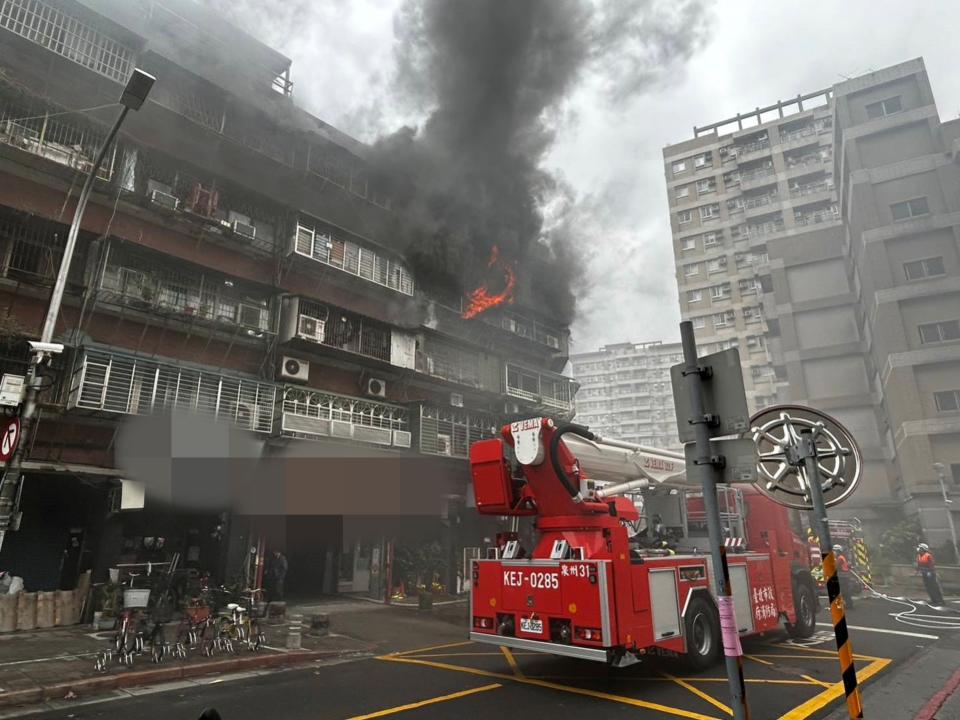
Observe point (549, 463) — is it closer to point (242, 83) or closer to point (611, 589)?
point (611, 589)

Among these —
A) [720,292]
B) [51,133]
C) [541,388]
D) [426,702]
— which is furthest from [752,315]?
[426,702]

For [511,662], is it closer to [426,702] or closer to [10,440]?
[426,702]

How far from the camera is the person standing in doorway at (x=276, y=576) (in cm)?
1725

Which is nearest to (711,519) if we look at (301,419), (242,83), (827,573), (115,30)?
(827,573)

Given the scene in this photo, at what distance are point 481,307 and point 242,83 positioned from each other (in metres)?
12.8

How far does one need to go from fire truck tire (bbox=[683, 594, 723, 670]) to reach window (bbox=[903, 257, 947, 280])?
119 ft

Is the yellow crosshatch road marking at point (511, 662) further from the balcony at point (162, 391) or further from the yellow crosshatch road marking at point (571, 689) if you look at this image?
the balcony at point (162, 391)

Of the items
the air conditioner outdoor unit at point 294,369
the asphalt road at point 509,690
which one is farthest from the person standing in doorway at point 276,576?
the asphalt road at point 509,690

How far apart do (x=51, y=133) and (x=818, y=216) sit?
57.9 m

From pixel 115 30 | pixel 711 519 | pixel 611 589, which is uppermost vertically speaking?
pixel 115 30

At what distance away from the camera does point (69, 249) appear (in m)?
11.0

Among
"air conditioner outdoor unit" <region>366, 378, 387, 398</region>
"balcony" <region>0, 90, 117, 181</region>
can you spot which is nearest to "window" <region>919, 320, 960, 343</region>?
"air conditioner outdoor unit" <region>366, 378, 387, 398</region>

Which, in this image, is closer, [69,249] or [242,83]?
[69,249]

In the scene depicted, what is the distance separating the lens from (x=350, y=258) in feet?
72.3
